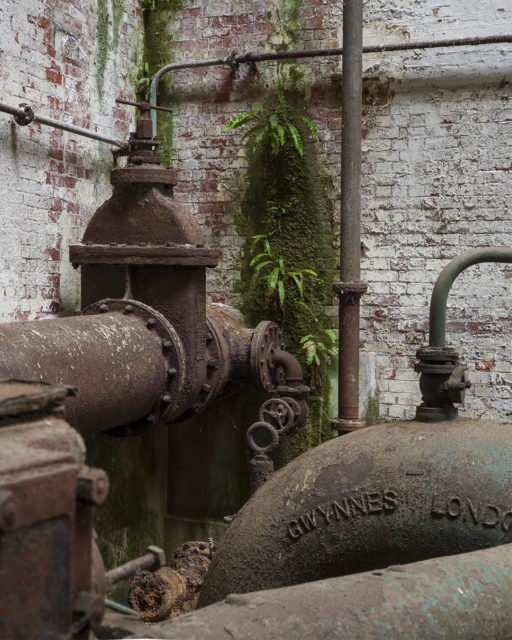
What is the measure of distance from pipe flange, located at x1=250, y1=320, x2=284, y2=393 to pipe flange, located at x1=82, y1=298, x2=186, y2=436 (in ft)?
2.43

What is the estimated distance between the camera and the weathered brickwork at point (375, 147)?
3855 millimetres

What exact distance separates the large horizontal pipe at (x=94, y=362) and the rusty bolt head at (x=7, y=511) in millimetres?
1350

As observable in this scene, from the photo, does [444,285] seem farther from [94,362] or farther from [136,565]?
[136,565]

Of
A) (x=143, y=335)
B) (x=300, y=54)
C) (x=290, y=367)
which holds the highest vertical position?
(x=300, y=54)

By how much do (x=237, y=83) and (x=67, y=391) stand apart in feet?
12.2

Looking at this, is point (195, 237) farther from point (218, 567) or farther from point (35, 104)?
point (218, 567)

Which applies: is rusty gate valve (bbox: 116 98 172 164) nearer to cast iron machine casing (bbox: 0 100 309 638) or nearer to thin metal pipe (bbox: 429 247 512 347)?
cast iron machine casing (bbox: 0 100 309 638)

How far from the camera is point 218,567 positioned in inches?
Result: 107

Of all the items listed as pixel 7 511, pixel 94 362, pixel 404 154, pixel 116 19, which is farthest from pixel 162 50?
pixel 7 511

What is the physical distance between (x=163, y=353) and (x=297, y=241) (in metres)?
1.41

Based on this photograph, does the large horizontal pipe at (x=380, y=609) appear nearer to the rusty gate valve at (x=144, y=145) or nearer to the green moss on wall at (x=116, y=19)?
the rusty gate valve at (x=144, y=145)

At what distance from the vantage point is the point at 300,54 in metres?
4.30

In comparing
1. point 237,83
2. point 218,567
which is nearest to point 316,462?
point 218,567

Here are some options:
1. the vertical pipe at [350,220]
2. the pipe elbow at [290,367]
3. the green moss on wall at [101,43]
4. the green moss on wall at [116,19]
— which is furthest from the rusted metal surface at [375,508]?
the green moss on wall at [116,19]
